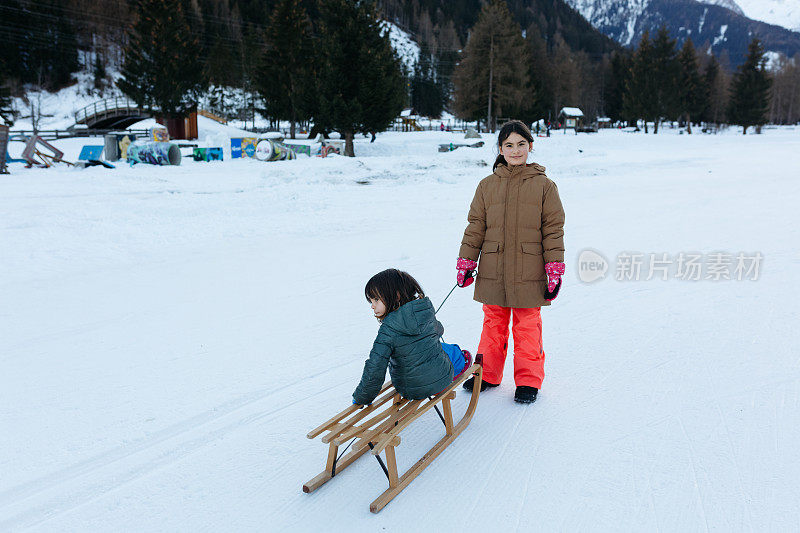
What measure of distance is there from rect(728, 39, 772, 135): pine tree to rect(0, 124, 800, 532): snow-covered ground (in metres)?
A: 51.4

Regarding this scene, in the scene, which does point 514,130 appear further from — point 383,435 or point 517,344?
point 383,435

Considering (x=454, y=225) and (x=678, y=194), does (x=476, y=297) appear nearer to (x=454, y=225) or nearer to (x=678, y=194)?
(x=454, y=225)

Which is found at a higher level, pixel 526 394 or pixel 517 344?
pixel 517 344

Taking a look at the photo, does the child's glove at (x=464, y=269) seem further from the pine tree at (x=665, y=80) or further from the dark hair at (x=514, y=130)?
the pine tree at (x=665, y=80)

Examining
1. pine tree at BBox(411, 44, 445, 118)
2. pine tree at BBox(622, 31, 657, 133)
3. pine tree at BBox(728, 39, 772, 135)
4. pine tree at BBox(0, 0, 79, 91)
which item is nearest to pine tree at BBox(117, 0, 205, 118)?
pine tree at BBox(0, 0, 79, 91)

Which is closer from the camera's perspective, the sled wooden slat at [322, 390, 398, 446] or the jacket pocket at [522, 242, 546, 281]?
the sled wooden slat at [322, 390, 398, 446]

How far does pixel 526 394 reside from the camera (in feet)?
11.5

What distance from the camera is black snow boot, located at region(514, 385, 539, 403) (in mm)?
3492

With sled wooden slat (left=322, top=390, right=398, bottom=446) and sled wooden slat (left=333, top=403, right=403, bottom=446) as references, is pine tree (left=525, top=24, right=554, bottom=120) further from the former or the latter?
sled wooden slat (left=322, top=390, right=398, bottom=446)

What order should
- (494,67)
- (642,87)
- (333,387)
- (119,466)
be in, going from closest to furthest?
1. (119,466)
2. (333,387)
3. (494,67)
4. (642,87)

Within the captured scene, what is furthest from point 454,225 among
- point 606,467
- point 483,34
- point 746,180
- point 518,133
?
point 483,34

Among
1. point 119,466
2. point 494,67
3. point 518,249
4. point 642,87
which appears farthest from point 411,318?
point 642,87

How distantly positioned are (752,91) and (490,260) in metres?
59.1

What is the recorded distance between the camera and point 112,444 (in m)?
3.06
